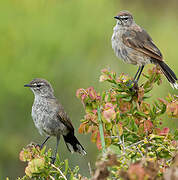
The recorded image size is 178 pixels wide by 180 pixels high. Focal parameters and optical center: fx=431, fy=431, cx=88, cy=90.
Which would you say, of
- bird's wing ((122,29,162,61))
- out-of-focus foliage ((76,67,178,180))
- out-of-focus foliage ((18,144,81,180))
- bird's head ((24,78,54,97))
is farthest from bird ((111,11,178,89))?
out-of-focus foliage ((18,144,81,180))

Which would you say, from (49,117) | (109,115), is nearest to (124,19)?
(49,117)

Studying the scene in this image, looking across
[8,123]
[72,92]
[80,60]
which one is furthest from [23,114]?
[80,60]

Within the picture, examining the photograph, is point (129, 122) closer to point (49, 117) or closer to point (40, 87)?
point (49, 117)

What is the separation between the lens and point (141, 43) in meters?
4.73

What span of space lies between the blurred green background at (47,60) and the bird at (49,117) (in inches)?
194

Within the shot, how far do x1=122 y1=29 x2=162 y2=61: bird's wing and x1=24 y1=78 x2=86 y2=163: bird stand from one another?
1.03m

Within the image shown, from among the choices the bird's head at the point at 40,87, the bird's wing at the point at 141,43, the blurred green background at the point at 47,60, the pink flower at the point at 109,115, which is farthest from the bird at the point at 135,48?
the blurred green background at the point at 47,60

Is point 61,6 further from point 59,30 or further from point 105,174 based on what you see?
point 105,174

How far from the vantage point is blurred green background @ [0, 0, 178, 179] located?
10367 millimetres

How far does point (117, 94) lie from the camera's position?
8.50 ft

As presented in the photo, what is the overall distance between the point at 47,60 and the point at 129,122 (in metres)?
8.25

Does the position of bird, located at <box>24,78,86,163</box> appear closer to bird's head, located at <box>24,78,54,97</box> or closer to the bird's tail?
bird's head, located at <box>24,78,54,97</box>

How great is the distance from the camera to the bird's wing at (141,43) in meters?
4.50

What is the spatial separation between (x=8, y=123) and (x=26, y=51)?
1875mm
